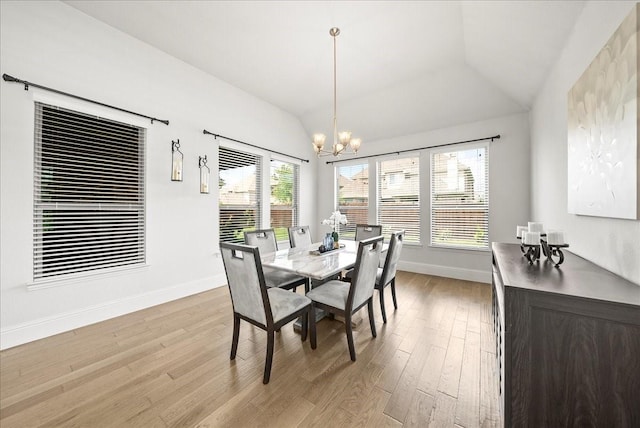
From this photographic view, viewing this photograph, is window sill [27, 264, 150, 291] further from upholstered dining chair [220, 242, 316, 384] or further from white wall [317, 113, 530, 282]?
white wall [317, 113, 530, 282]

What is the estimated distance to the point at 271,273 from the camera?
283cm

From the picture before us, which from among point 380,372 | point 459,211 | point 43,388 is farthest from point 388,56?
point 43,388

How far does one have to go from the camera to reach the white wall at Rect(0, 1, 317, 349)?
7.32ft

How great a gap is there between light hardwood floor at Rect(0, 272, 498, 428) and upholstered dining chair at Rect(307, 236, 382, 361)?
1.11ft

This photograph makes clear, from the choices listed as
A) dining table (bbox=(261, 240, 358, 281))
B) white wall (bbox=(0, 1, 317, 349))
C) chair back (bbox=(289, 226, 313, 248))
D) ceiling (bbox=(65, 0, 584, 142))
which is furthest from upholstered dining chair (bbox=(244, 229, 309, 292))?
ceiling (bbox=(65, 0, 584, 142))

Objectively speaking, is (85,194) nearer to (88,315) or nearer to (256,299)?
(88,315)

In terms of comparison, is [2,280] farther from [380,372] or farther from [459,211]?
[459,211]

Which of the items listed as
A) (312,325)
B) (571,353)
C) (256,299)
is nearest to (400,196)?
(312,325)

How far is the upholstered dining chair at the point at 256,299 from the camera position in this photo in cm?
172

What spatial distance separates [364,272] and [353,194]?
140 inches

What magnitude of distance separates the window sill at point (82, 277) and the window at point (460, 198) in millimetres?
4653

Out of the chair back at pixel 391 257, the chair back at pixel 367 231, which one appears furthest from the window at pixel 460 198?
the chair back at pixel 391 257

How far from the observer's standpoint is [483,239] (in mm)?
4078

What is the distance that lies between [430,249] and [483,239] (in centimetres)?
85
